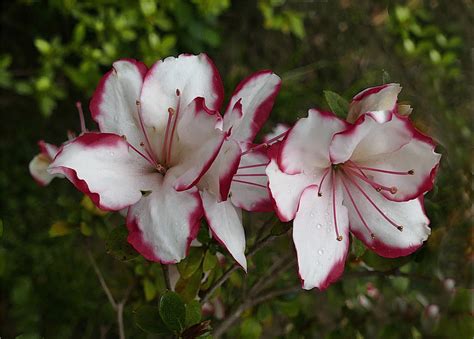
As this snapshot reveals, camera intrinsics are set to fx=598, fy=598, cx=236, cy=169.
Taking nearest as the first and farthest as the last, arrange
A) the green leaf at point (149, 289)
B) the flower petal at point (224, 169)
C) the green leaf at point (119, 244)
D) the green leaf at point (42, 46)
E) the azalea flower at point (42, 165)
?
the flower petal at point (224, 169)
the green leaf at point (119, 244)
the azalea flower at point (42, 165)
the green leaf at point (149, 289)
the green leaf at point (42, 46)

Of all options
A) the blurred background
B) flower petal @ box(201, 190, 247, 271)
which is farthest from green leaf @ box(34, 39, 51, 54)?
flower petal @ box(201, 190, 247, 271)

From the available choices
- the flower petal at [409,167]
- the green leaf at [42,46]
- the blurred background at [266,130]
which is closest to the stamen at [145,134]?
the blurred background at [266,130]

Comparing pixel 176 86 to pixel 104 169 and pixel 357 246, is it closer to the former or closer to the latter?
pixel 104 169

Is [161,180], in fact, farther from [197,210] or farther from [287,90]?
[287,90]

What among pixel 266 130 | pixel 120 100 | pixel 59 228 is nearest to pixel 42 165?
pixel 59 228

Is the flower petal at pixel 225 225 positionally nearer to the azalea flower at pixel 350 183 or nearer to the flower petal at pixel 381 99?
the azalea flower at pixel 350 183
